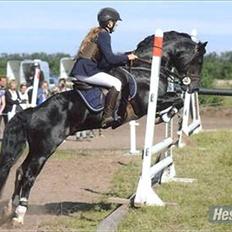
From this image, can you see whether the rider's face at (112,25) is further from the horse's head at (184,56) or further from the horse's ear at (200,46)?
the horse's ear at (200,46)

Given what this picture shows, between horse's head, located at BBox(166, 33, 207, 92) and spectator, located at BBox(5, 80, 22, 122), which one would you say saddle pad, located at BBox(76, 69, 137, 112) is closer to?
horse's head, located at BBox(166, 33, 207, 92)

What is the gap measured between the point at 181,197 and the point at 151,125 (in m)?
1.45

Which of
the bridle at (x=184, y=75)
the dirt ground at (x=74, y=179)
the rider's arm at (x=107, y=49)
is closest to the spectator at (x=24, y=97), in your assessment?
the dirt ground at (x=74, y=179)

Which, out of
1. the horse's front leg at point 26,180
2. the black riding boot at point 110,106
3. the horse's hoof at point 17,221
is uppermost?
the black riding boot at point 110,106

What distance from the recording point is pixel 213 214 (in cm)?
734

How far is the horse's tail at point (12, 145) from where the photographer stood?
788cm

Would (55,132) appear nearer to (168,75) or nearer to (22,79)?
(168,75)

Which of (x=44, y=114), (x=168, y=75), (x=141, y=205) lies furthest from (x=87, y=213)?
(x=168, y=75)

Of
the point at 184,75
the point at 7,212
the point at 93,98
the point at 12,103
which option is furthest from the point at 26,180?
the point at 12,103

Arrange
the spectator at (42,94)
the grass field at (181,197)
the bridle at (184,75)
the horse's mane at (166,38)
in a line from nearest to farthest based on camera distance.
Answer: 1. the grass field at (181,197)
2. the bridle at (184,75)
3. the horse's mane at (166,38)
4. the spectator at (42,94)

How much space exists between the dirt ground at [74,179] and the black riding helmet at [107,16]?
2436 millimetres

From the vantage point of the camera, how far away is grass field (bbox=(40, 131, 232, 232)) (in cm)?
721

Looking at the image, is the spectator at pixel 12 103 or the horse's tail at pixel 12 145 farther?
the spectator at pixel 12 103

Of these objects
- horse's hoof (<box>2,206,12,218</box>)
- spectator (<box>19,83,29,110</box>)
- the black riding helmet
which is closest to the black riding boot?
the black riding helmet
